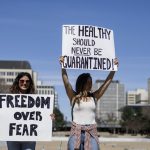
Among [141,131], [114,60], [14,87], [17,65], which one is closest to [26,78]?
[14,87]

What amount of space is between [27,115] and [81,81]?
1.12 metres

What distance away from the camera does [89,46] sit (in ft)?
27.5

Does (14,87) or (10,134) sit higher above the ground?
(14,87)

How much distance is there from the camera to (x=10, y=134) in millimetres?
8047

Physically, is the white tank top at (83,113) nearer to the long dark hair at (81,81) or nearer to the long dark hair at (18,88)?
the long dark hair at (81,81)

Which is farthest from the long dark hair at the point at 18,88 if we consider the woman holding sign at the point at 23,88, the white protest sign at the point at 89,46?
the white protest sign at the point at 89,46

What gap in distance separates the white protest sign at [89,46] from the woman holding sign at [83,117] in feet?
2.29

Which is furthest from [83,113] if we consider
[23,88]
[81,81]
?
[23,88]

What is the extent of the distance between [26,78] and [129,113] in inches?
5149

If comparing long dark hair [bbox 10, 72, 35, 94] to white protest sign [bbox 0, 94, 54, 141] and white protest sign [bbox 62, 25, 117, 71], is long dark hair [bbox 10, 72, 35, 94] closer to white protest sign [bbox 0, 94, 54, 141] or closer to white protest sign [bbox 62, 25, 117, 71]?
white protest sign [bbox 0, 94, 54, 141]

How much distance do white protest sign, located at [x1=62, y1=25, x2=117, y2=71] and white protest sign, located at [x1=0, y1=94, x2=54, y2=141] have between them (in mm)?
725

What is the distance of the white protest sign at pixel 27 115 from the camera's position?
8102mm

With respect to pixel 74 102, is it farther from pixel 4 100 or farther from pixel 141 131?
pixel 141 131

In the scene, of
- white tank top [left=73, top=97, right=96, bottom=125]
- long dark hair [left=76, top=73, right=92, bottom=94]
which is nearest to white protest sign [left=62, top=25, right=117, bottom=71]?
long dark hair [left=76, top=73, right=92, bottom=94]
